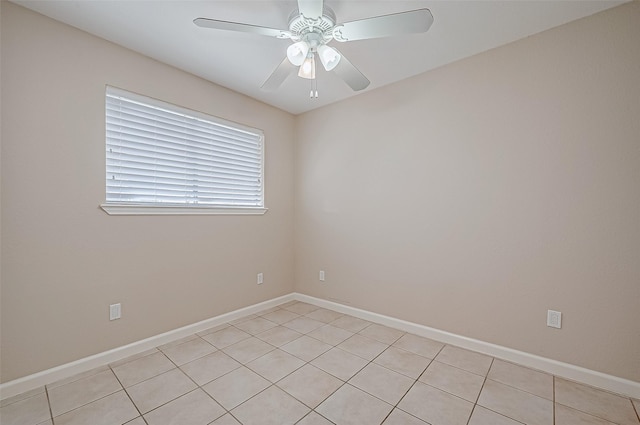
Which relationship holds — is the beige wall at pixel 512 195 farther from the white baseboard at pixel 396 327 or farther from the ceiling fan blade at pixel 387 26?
the ceiling fan blade at pixel 387 26

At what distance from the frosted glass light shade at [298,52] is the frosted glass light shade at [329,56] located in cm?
10

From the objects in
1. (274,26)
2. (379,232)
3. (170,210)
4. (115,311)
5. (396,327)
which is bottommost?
(396,327)

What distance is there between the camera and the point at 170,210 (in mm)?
2502

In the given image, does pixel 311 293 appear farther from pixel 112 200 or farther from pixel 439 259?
pixel 112 200

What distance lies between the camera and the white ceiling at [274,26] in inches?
69.8

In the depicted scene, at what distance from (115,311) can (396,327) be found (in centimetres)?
252

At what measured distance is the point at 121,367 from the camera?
2.06 metres

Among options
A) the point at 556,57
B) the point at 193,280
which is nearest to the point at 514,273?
the point at 556,57

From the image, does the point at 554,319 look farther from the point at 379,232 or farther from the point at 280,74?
the point at 280,74

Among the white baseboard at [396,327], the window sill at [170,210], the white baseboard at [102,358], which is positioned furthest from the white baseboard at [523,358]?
the window sill at [170,210]

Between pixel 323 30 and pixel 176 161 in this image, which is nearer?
pixel 323 30

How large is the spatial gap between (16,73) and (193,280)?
1948 mm

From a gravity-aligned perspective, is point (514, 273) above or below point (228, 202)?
below

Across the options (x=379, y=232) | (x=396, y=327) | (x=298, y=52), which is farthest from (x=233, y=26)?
(x=396, y=327)
